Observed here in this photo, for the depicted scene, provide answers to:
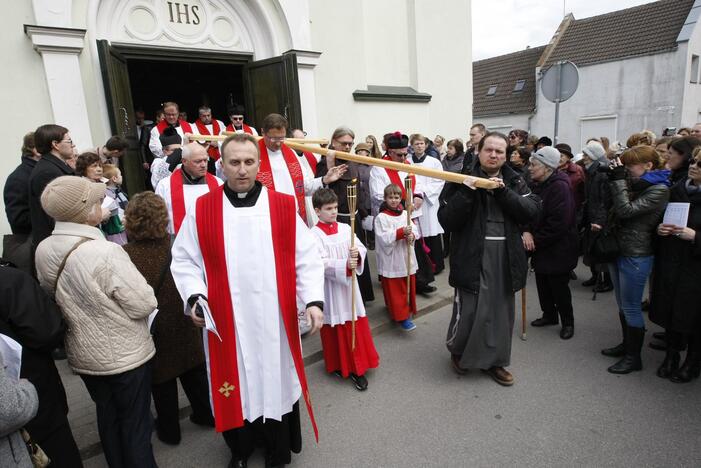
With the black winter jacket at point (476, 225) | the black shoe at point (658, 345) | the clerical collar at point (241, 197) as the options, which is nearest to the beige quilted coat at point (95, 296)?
the clerical collar at point (241, 197)

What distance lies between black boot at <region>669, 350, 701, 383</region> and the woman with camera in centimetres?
27

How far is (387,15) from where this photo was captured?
8773mm

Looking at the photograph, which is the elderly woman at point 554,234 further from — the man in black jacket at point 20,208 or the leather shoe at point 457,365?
the man in black jacket at point 20,208

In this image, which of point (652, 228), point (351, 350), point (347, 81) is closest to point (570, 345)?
point (652, 228)

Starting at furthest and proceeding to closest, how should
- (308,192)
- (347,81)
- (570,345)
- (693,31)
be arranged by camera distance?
(693,31)
(347,81)
(308,192)
(570,345)

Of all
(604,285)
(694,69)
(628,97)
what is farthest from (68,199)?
(694,69)

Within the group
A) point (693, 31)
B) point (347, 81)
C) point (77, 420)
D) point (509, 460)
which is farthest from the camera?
point (693, 31)

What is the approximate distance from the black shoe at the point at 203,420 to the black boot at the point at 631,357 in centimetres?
338

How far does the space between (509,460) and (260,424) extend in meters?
1.63

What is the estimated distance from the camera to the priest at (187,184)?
3512 mm

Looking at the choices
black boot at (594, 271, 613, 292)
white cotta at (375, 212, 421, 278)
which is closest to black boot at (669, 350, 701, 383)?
black boot at (594, 271, 613, 292)

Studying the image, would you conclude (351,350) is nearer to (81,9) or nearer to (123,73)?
(123,73)

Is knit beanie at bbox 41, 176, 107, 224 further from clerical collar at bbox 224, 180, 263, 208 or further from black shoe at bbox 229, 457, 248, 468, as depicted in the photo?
black shoe at bbox 229, 457, 248, 468

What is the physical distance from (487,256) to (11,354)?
3.10 m
